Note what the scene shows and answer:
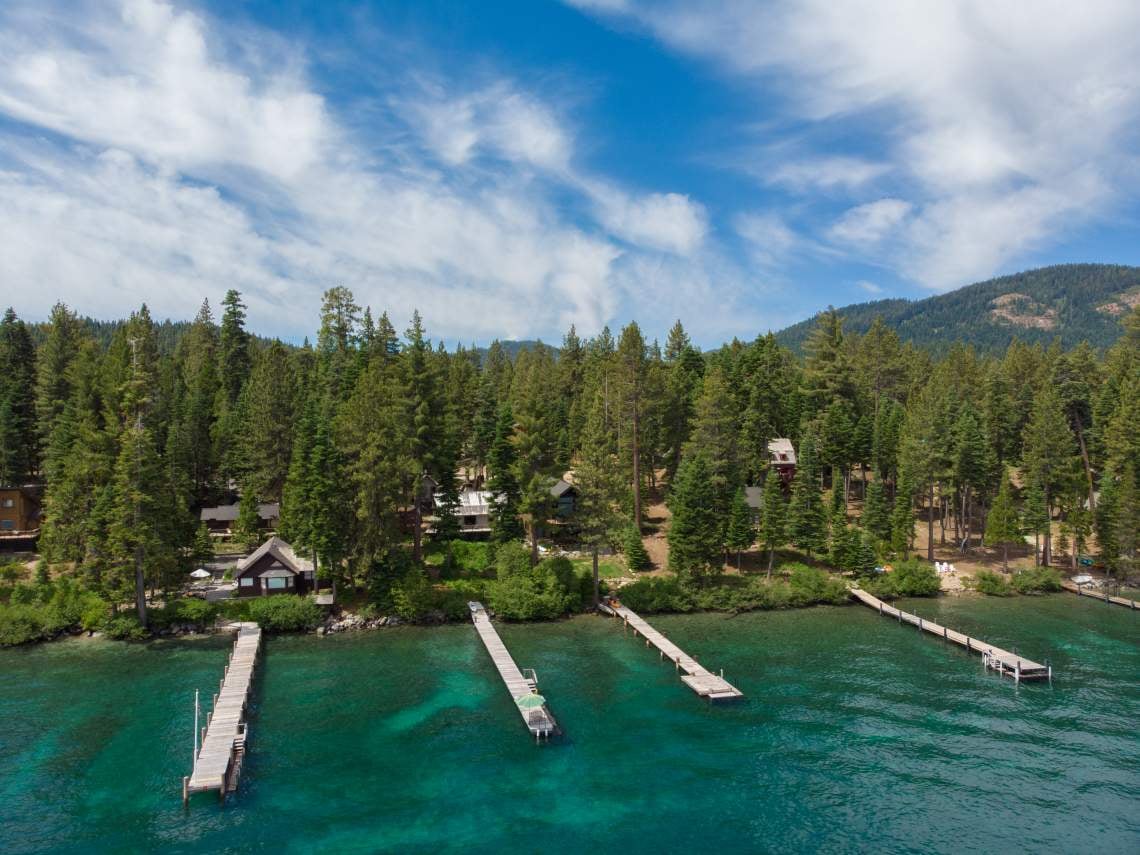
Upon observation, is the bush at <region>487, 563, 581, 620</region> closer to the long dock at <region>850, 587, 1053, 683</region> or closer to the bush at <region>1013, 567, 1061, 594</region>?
the long dock at <region>850, 587, 1053, 683</region>

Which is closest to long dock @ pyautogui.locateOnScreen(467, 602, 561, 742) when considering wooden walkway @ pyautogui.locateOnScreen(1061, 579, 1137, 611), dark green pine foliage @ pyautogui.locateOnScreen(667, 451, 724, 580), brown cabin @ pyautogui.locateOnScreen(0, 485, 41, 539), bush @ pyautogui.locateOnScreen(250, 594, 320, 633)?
bush @ pyautogui.locateOnScreen(250, 594, 320, 633)

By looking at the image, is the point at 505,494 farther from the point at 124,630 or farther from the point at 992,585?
the point at 992,585

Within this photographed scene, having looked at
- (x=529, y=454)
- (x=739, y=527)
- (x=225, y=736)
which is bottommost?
(x=225, y=736)

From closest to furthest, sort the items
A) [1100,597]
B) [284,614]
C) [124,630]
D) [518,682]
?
[518,682], [124,630], [284,614], [1100,597]

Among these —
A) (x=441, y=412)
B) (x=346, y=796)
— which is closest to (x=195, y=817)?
(x=346, y=796)

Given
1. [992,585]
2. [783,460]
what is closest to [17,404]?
[783,460]

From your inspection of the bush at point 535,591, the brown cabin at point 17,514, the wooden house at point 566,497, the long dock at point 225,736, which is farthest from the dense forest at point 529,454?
the long dock at point 225,736

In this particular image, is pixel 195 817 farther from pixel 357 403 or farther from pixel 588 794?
pixel 357 403
